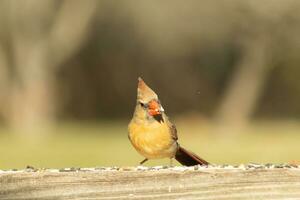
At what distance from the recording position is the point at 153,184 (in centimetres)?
241

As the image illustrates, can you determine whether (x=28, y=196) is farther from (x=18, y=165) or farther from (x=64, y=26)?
(x=64, y=26)

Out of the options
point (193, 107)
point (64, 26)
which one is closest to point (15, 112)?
point (64, 26)

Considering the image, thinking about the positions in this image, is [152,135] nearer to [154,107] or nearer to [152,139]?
[152,139]

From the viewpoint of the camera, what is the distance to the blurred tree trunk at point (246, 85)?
27.8 m

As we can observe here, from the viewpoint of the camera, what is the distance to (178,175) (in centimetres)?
244

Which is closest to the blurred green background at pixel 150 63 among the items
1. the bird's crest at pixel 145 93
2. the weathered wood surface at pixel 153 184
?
the bird's crest at pixel 145 93

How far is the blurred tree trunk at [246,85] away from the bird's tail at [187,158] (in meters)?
23.5

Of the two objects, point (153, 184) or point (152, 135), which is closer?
point (153, 184)

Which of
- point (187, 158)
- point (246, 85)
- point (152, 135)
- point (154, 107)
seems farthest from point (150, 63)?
point (187, 158)

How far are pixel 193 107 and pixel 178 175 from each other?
92.1 feet

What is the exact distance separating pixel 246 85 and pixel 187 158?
26.5 meters

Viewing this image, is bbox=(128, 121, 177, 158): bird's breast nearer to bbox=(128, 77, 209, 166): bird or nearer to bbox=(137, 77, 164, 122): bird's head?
bbox=(128, 77, 209, 166): bird

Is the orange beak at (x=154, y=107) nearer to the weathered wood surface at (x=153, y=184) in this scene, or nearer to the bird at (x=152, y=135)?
the bird at (x=152, y=135)

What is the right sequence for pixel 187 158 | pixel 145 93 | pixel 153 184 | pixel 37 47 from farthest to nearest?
1. pixel 37 47
2. pixel 145 93
3. pixel 187 158
4. pixel 153 184
